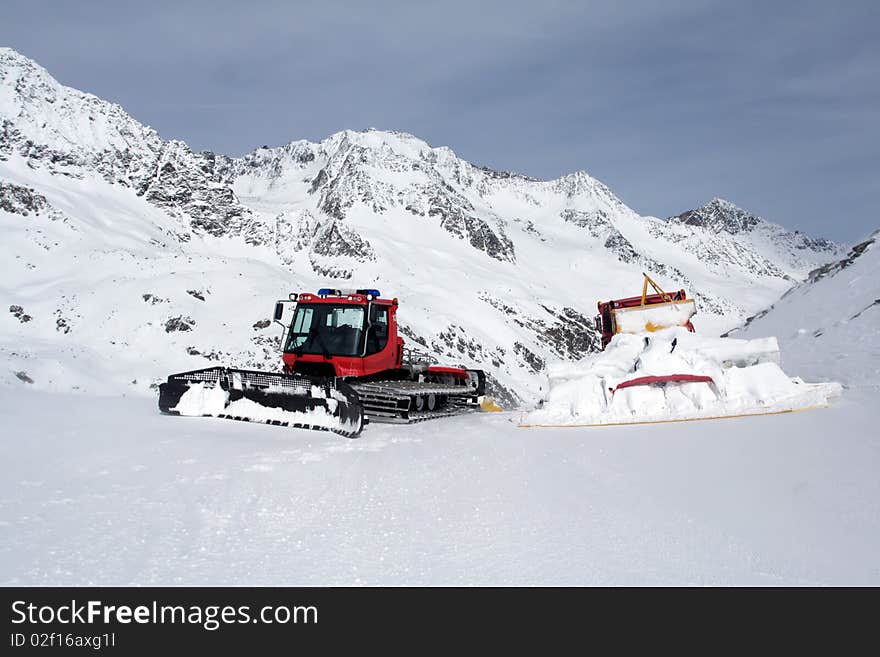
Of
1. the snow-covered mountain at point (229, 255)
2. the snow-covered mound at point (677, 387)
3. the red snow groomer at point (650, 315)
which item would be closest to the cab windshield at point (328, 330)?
the snow-covered mound at point (677, 387)

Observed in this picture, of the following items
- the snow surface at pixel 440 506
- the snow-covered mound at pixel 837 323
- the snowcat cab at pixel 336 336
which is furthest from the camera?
the snow-covered mound at pixel 837 323

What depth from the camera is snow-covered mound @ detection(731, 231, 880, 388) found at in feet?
40.3

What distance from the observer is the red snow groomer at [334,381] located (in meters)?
9.46

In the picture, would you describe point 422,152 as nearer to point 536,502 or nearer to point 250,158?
point 250,158

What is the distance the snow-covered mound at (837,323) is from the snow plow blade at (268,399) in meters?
8.61

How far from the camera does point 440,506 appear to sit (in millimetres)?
5336

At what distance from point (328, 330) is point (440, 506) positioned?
7.11 metres

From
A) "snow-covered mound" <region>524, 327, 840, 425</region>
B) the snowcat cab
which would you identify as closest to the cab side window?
the snowcat cab

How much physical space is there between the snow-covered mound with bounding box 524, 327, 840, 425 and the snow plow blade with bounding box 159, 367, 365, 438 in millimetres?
3251

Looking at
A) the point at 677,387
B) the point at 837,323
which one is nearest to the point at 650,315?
the point at 837,323

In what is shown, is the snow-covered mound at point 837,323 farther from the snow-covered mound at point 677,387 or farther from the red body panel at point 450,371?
the red body panel at point 450,371

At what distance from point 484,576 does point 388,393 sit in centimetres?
679

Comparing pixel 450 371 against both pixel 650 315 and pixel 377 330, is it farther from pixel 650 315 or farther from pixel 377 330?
pixel 650 315
